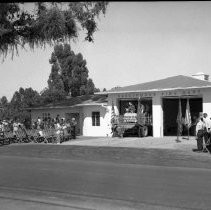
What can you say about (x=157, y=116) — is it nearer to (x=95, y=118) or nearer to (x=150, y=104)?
(x=150, y=104)

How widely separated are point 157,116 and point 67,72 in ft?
73.8

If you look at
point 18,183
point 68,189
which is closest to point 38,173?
point 18,183

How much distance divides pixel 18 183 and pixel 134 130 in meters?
18.7

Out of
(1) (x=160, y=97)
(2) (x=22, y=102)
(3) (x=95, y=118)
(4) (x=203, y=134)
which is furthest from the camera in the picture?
(2) (x=22, y=102)

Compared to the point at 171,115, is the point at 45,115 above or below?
above

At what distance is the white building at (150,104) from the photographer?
2786 centimetres

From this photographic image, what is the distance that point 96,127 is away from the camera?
33375mm

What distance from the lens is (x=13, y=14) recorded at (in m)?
24.2

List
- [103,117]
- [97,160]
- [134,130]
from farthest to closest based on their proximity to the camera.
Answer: [103,117] < [134,130] < [97,160]

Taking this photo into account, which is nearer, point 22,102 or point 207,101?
point 207,101

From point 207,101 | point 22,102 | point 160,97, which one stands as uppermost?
point 22,102

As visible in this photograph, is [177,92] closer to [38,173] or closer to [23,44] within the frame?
[23,44]

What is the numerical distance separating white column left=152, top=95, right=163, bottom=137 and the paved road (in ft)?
45.0

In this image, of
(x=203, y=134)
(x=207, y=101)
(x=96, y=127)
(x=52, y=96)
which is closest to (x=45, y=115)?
(x=96, y=127)
